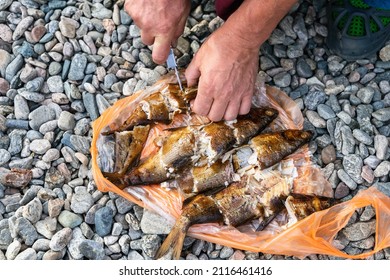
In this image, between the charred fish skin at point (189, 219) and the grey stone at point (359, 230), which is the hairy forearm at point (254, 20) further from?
the grey stone at point (359, 230)

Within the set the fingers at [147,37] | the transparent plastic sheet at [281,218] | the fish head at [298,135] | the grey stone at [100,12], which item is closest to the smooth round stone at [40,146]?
the transparent plastic sheet at [281,218]

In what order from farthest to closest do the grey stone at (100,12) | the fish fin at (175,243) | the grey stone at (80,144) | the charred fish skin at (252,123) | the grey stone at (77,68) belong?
1. the grey stone at (100,12)
2. the grey stone at (77,68)
3. the grey stone at (80,144)
4. the charred fish skin at (252,123)
5. the fish fin at (175,243)

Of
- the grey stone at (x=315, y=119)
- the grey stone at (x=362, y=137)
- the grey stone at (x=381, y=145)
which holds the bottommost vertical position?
the grey stone at (x=381, y=145)

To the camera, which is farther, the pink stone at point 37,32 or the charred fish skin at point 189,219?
the pink stone at point 37,32

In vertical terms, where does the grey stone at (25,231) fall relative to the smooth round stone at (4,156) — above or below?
below

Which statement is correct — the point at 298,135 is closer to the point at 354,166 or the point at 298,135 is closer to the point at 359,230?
the point at 354,166

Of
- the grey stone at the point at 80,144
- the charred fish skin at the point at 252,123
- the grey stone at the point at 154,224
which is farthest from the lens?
the grey stone at the point at 80,144
